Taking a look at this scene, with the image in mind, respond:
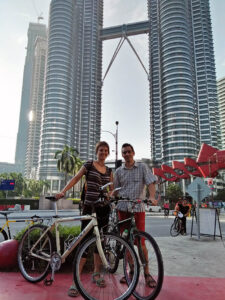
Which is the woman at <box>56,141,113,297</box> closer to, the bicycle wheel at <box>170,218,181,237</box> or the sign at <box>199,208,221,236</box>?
the sign at <box>199,208,221,236</box>

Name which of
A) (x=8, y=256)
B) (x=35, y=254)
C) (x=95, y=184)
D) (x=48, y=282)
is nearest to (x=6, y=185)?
(x=8, y=256)

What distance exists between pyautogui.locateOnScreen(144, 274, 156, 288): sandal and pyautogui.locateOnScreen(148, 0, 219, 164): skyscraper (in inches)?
4250

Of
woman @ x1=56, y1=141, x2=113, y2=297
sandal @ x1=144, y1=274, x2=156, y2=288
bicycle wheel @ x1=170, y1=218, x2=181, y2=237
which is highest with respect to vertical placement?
woman @ x1=56, y1=141, x2=113, y2=297

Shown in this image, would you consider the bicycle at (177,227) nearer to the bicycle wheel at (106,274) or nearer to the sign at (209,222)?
the sign at (209,222)

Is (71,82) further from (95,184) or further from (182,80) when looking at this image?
(95,184)

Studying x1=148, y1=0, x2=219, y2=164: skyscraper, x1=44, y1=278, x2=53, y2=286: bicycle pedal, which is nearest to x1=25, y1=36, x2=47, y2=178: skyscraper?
x1=148, y1=0, x2=219, y2=164: skyscraper

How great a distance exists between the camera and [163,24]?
421 feet

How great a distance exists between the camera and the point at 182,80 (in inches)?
4508

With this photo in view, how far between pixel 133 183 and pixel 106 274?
1.38 m

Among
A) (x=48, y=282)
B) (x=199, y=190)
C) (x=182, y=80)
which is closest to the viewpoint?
(x=48, y=282)

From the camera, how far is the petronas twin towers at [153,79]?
114 meters

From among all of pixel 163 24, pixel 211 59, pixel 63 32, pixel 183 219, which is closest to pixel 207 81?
pixel 211 59

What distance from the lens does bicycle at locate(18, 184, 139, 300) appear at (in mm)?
2947

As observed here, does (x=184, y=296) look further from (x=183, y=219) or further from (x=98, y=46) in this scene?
(x=98, y=46)
